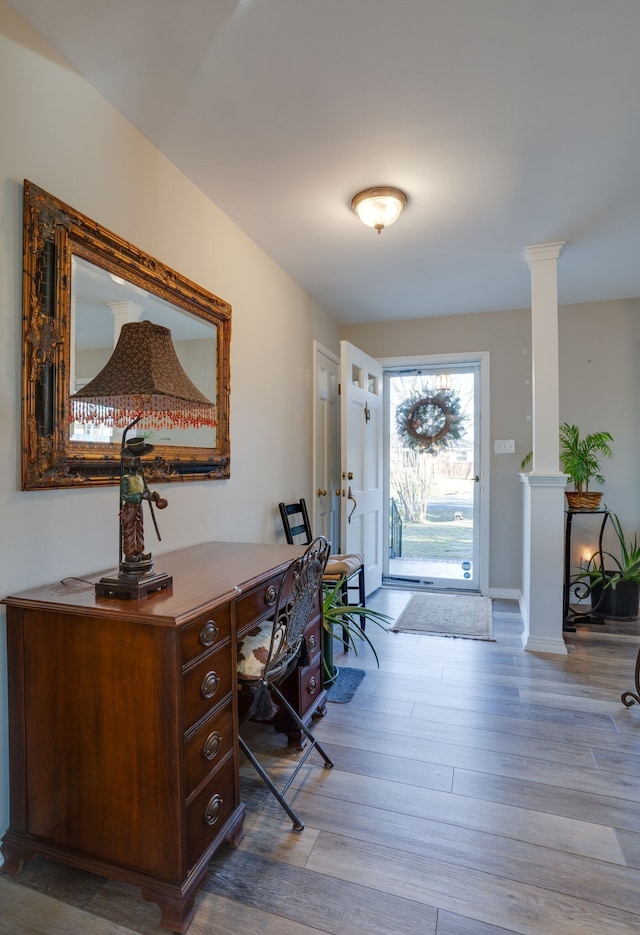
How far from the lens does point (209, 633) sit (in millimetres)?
1332

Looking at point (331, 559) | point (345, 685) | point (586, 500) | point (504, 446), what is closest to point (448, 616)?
point (331, 559)

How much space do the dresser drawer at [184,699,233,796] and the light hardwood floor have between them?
33 cm

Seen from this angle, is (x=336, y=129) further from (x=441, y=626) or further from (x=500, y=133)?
(x=441, y=626)

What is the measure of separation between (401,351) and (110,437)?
10.9 ft

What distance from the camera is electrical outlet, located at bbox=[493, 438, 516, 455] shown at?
425 cm

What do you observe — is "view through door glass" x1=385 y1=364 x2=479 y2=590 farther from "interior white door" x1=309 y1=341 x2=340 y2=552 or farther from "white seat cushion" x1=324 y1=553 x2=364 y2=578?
"white seat cushion" x1=324 y1=553 x2=364 y2=578

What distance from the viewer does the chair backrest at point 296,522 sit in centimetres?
314

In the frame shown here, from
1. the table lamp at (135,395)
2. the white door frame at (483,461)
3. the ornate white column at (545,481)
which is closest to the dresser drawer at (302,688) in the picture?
the table lamp at (135,395)

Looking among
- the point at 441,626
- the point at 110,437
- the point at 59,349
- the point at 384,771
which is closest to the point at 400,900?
the point at 384,771

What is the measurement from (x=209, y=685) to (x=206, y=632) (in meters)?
0.15

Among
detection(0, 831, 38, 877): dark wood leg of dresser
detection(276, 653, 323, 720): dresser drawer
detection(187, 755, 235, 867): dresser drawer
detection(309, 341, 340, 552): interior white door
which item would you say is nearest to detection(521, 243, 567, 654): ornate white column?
detection(309, 341, 340, 552): interior white door

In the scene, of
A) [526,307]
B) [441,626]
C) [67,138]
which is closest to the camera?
[67,138]

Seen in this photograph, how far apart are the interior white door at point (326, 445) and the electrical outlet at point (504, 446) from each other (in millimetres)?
1380

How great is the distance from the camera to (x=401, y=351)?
15.0 ft
